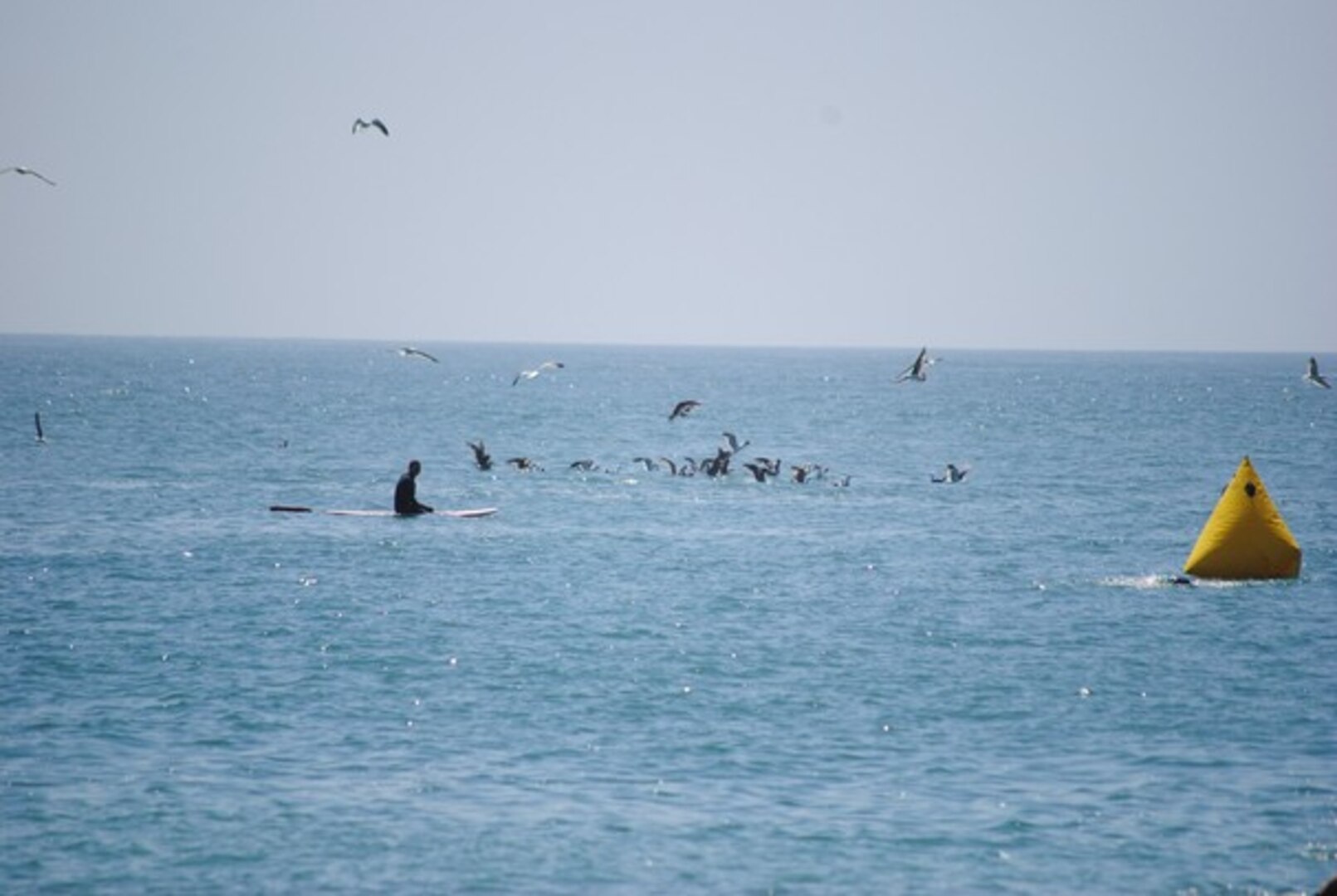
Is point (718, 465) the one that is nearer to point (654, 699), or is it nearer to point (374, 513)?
point (374, 513)

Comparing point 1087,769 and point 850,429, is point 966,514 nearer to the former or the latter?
point 1087,769

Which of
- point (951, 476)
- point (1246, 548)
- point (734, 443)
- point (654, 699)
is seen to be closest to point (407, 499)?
point (734, 443)

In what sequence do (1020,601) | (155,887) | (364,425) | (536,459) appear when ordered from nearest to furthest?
(155,887)
(1020,601)
(536,459)
(364,425)

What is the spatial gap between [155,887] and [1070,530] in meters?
42.0

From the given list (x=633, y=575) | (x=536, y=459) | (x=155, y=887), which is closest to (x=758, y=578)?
(x=633, y=575)

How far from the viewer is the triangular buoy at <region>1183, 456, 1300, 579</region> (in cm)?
4250

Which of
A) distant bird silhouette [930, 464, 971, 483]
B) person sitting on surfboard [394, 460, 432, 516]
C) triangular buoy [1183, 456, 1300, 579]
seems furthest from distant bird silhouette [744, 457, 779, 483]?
triangular buoy [1183, 456, 1300, 579]

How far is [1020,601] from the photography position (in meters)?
40.8

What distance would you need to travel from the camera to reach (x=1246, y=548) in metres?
42.8

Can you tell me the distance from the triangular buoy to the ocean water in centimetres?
51

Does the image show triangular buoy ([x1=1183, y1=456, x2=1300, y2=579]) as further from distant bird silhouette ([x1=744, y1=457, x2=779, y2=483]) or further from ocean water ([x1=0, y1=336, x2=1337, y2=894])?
distant bird silhouette ([x1=744, y1=457, x2=779, y2=483])

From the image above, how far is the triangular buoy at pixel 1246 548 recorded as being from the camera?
42500 mm

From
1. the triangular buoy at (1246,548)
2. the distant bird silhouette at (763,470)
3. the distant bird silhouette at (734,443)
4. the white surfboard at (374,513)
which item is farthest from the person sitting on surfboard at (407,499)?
the triangular buoy at (1246,548)

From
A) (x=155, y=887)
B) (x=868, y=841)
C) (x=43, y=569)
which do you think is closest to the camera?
(x=155, y=887)
